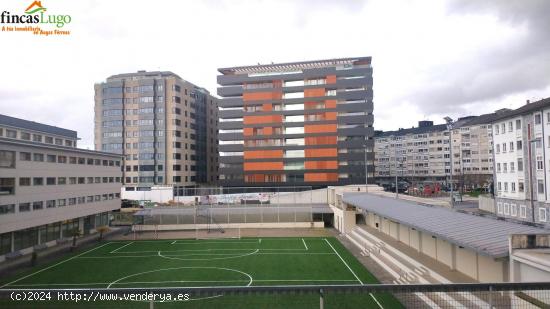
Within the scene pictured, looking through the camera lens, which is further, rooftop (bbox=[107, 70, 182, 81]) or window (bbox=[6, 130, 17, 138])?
rooftop (bbox=[107, 70, 182, 81])

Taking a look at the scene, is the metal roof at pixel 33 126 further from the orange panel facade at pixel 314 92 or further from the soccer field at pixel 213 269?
the orange panel facade at pixel 314 92

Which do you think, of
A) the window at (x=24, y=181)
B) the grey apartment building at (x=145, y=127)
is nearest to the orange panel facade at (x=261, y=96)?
the grey apartment building at (x=145, y=127)

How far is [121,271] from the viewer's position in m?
30.0

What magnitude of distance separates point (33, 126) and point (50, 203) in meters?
27.8

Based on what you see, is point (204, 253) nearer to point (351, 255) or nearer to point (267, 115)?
point (351, 255)

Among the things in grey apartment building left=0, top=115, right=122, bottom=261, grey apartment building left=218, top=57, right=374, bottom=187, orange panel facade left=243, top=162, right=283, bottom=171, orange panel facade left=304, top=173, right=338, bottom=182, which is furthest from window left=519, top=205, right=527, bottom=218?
grey apartment building left=0, top=115, right=122, bottom=261

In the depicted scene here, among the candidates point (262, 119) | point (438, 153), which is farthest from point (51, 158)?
point (438, 153)

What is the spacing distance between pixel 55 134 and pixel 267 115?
42650mm

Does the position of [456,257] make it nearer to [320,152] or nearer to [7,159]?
[7,159]

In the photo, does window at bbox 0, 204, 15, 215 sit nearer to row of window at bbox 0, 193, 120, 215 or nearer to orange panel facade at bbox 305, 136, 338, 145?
row of window at bbox 0, 193, 120, 215

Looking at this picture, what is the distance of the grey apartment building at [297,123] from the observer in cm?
7881

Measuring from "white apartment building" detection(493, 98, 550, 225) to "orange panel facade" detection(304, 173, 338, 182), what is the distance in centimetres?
3215

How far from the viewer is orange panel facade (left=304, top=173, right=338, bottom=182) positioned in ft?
259

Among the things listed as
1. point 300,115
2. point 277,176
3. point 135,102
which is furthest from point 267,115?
point 135,102
